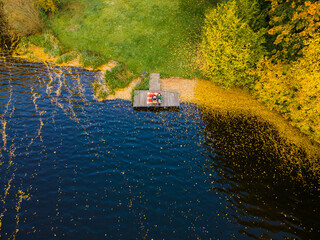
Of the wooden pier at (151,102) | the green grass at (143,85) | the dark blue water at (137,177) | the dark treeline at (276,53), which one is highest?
the dark treeline at (276,53)

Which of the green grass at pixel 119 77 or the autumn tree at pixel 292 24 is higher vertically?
the autumn tree at pixel 292 24

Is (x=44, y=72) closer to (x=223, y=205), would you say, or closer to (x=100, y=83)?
(x=100, y=83)

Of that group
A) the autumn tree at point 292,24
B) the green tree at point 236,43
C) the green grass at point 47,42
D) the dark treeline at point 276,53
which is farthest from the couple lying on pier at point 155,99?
the green grass at point 47,42

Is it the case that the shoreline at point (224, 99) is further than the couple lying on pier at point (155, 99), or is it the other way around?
the couple lying on pier at point (155, 99)

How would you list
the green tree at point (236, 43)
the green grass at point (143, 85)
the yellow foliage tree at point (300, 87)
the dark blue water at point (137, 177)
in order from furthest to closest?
the green grass at point (143, 85)
the green tree at point (236, 43)
the yellow foliage tree at point (300, 87)
the dark blue water at point (137, 177)

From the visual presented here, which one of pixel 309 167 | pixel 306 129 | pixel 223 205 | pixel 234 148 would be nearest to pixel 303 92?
pixel 306 129

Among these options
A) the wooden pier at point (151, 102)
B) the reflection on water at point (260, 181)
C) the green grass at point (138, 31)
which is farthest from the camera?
the green grass at point (138, 31)

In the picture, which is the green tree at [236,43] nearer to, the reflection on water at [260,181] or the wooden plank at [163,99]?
the wooden plank at [163,99]
